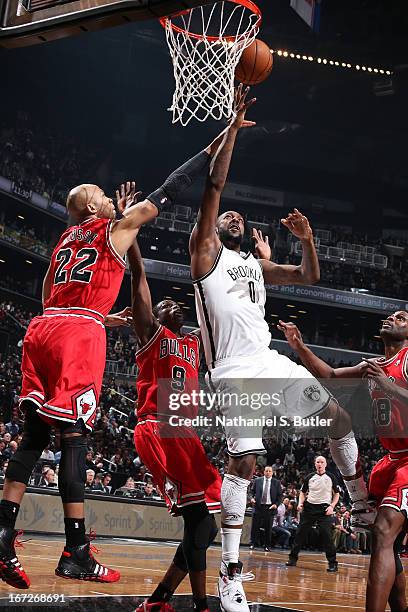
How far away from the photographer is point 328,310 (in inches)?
1289

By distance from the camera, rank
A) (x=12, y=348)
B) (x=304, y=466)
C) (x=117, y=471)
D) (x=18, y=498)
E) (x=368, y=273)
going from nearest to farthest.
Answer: (x=18, y=498) < (x=117, y=471) < (x=304, y=466) < (x=12, y=348) < (x=368, y=273)

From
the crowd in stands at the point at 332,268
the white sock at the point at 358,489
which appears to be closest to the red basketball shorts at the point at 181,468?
the white sock at the point at 358,489

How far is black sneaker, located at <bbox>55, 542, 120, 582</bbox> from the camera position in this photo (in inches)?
154

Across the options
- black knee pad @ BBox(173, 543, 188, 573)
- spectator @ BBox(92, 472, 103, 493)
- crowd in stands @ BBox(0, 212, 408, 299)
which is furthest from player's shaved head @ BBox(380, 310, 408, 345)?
crowd in stands @ BBox(0, 212, 408, 299)

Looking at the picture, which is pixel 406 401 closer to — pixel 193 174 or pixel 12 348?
pixel 193 174

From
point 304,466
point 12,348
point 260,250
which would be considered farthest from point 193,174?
point 12,348

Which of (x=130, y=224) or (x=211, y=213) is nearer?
(x=130, y=224)

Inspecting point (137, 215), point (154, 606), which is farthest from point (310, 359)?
point (154, 606)

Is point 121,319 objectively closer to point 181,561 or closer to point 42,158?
A: point 181,561

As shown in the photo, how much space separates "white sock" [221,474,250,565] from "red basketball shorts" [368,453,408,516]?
93 cm

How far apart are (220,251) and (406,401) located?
1.64 m

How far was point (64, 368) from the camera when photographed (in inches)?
161

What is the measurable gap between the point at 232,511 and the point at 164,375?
124 cm

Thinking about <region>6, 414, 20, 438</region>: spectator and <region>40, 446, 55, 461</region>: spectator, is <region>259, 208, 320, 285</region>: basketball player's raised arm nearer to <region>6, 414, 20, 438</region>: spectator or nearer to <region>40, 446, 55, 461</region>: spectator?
<region>40, 446, 55, 461</region>: spectator
